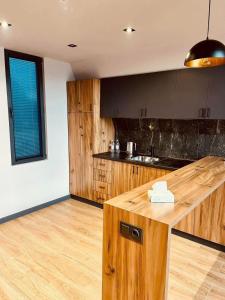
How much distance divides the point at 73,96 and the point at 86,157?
1.12 m

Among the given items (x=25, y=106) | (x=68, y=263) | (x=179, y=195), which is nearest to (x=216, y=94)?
(x=179, y=195)

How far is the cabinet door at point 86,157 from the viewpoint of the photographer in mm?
3828

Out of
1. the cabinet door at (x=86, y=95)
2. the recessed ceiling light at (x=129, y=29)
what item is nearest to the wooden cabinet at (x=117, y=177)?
the cabinet door at (x=86, y=95)

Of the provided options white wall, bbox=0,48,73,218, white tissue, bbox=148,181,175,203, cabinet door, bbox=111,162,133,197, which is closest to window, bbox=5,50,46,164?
white wall, bbox=0,48,73,218

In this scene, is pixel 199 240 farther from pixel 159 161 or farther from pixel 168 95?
pixel 168 95

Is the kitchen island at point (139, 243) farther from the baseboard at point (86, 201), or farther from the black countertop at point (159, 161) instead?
the baseboard at point (86, 201)

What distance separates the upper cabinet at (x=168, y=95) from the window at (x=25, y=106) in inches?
42.9

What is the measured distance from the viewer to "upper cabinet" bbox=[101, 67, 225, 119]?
281 cm

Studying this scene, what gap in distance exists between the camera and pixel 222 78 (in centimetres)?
272

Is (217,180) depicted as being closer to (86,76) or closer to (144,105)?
(144,105)

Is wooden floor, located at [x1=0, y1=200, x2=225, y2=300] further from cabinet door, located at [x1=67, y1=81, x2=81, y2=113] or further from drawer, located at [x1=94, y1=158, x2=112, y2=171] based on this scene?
cabinet door, located at [x1=67, y1=81, x2=81, y2=113]

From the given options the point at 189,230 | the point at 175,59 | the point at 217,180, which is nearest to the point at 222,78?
the point at 175,59

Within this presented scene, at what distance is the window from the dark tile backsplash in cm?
141

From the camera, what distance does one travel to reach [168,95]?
3.17 m
